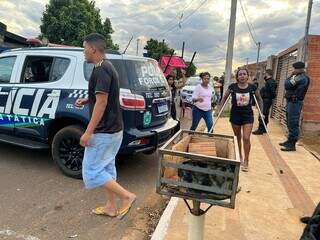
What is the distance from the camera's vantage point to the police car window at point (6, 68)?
21.8 feet

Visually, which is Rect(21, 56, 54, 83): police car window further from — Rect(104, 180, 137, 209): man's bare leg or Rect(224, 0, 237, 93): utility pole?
Rect(224, 0, 237, 93): utility pole

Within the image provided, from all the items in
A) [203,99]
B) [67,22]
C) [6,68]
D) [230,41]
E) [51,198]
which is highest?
[67,22]

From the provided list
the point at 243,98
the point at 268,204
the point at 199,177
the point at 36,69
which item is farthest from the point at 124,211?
the point at 243,98

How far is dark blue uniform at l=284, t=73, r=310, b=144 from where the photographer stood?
8555 mm

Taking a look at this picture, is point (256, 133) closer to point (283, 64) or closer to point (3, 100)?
point (283, 64)

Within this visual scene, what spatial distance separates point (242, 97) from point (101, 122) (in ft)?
10.1

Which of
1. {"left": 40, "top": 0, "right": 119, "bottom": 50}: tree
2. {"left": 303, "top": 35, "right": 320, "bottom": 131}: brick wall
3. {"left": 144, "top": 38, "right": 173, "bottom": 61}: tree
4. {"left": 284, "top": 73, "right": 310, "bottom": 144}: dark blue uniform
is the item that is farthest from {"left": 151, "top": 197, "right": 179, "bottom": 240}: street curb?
{"left": 144, "top": 38, "right": 173, "bottom": 61}: tree

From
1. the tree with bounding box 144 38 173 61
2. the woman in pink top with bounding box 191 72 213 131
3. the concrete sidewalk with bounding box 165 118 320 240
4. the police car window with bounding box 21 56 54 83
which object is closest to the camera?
the concrete sidewalk with bounding box 165 118 320 240

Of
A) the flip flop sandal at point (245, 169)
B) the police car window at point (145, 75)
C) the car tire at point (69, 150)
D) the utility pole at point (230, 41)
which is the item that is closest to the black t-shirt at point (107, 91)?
the police car window at point (145, 75)

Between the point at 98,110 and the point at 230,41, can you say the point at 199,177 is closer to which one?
the point at 98,110

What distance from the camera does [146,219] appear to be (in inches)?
189

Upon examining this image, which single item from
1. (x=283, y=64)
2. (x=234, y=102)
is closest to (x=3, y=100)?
(x=234, y=102)

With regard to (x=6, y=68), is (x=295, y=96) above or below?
below

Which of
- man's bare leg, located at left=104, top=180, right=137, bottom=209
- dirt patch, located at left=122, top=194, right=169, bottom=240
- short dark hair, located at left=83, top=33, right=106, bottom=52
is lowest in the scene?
dirt patch, located at left=122, top=194, right=169, bottom=240
